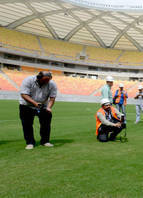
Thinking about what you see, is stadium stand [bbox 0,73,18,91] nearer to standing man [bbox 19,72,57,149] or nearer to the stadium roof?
the stadium roof

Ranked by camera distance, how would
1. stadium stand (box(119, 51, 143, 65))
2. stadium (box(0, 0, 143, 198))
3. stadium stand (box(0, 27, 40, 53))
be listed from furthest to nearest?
stadium stand (box(119, 51, 143, 65)) → stadium stand (box(0, 27, 40, 53)) → stadium (box(0, 0, 143, 198))

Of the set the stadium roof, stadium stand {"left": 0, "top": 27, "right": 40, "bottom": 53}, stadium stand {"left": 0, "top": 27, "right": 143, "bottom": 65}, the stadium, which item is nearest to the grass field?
the stadium

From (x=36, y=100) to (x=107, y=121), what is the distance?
1924 mm

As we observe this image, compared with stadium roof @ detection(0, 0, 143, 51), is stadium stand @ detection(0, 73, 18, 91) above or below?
below

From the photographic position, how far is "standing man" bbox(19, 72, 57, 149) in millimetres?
4602

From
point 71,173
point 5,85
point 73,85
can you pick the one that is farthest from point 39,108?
point 73,85

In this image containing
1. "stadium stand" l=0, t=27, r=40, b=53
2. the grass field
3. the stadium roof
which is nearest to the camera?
the grass field

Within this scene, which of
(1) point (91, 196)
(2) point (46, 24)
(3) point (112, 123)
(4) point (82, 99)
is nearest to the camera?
(1) point (91, 196)

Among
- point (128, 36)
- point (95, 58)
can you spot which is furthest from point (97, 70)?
point (128, 36)

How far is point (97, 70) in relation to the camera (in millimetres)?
61031

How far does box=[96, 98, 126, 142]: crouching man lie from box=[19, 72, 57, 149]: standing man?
144 cm

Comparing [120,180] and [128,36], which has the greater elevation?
[128,36]

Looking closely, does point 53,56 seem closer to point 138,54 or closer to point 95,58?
point 95,58

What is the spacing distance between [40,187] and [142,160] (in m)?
1.94
